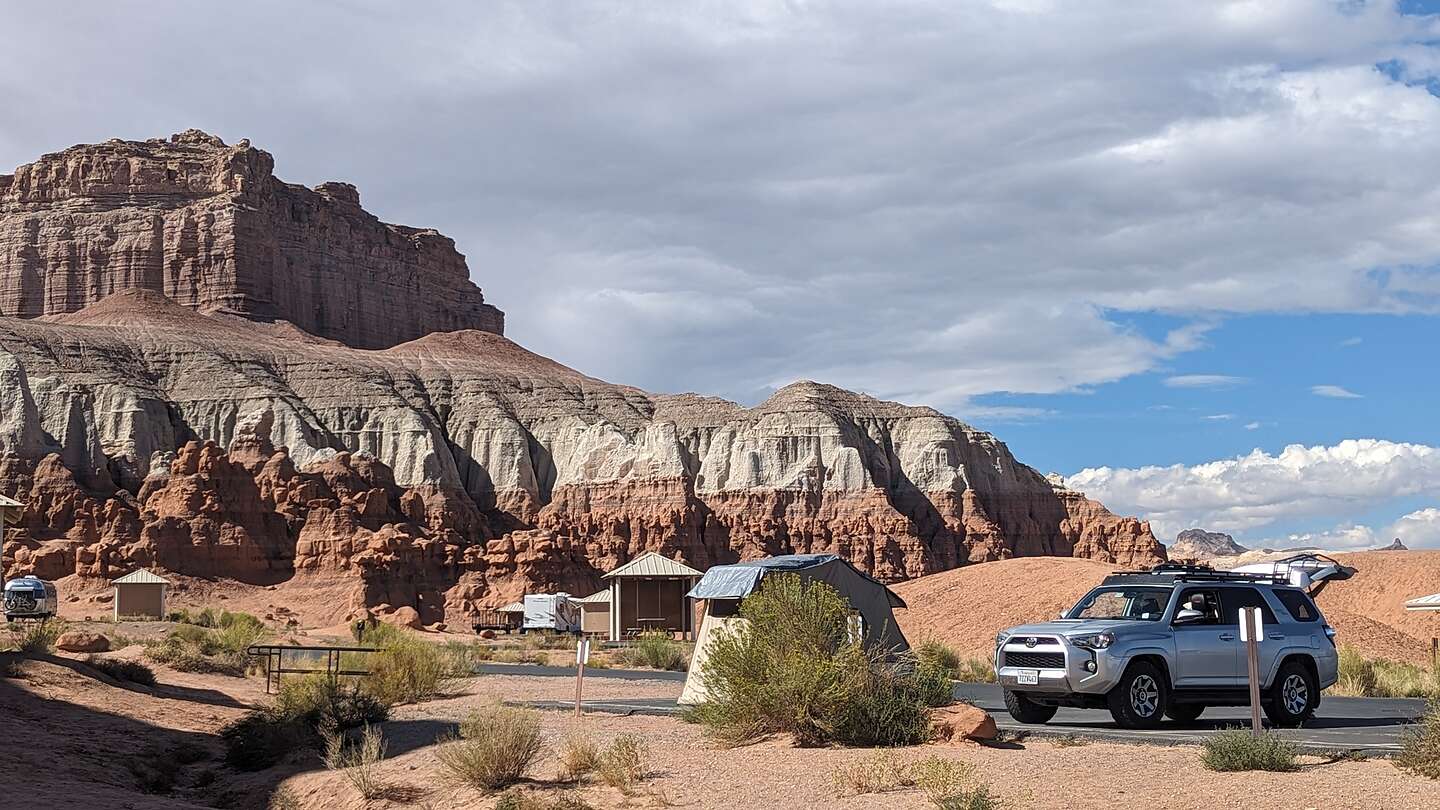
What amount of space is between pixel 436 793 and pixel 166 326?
10798cm

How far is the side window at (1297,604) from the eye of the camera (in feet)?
62.4

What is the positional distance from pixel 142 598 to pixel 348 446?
39967 millimetres

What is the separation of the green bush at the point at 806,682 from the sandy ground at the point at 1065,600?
18028 millimetres

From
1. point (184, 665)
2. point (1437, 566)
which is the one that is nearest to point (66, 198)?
point (184, 665)

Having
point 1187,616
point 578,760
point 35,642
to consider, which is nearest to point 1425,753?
point 1187,616

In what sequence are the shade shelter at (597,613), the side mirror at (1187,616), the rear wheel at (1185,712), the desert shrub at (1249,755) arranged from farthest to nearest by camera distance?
the shade shelter at (597,613), the rear wheel at (1185,712), the side mirror at (1187,616), the desert shrub at (1249,755)

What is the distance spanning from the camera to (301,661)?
36.2 m

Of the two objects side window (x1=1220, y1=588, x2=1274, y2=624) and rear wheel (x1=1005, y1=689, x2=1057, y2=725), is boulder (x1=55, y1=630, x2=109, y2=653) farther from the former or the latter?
side window (x1=1220, y1=588, x2=1274, y2=624)

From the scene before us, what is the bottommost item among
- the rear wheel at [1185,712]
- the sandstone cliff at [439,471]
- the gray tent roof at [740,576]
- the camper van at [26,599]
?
the rear wheel at [1185,712]

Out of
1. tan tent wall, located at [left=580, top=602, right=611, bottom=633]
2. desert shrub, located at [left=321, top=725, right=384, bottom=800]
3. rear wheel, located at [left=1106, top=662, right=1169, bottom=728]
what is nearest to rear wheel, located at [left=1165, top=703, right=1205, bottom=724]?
rear wheel, located at [left=1106, top=662, right=1169, bottom=728]

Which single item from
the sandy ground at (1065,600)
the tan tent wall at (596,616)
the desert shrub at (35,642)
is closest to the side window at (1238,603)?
the sandy ground at (1065,600)

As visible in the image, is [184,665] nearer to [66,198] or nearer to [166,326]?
[166,326]

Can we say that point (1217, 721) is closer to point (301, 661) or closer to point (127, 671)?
point (127, 671)

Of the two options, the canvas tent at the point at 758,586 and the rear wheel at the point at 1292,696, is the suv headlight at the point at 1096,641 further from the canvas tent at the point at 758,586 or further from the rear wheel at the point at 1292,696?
the canvas tent at the point at 758,586
